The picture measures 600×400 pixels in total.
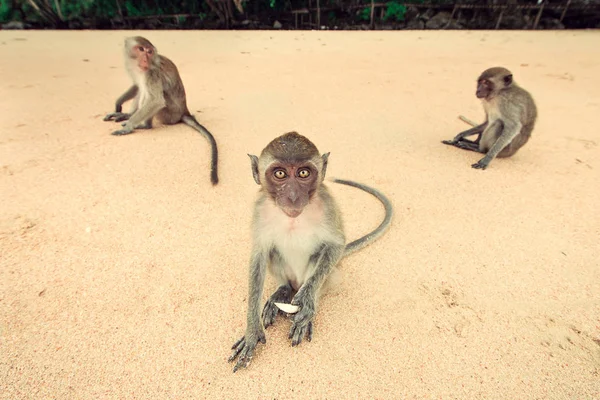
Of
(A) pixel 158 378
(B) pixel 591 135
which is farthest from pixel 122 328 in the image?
(B) pixel 591 135

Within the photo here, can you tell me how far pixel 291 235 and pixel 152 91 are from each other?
455 centimetres

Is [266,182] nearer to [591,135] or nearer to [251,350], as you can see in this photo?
[251,350]

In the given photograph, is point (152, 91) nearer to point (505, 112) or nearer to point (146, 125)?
point (146, 125)

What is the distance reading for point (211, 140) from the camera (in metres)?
5.29

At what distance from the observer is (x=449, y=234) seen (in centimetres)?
360

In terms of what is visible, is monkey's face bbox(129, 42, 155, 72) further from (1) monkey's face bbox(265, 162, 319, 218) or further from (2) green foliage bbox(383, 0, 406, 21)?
(2) green foliage bbox(383, 0, 406, 21)

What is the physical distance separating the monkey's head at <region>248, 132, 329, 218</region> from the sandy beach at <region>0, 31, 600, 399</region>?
1.05 m

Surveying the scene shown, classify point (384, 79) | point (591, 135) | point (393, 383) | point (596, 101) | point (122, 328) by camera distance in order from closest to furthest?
1. point (393, 383)
2. point (122, 328)
3. point (591, 135)
4. point (596, 101)
5. point (384, 79)

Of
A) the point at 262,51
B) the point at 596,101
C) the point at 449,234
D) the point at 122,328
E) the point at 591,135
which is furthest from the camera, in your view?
the point at 262,51

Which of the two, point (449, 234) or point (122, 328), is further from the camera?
point (449, 234)

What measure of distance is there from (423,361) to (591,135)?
5.78 metres

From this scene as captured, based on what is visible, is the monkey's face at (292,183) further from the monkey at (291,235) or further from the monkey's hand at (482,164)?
the monkey's hand at (482,164)

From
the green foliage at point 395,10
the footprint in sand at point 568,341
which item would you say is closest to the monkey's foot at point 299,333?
the footprint in sand at point 568,341

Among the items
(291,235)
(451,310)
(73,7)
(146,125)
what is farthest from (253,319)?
(73,7)
